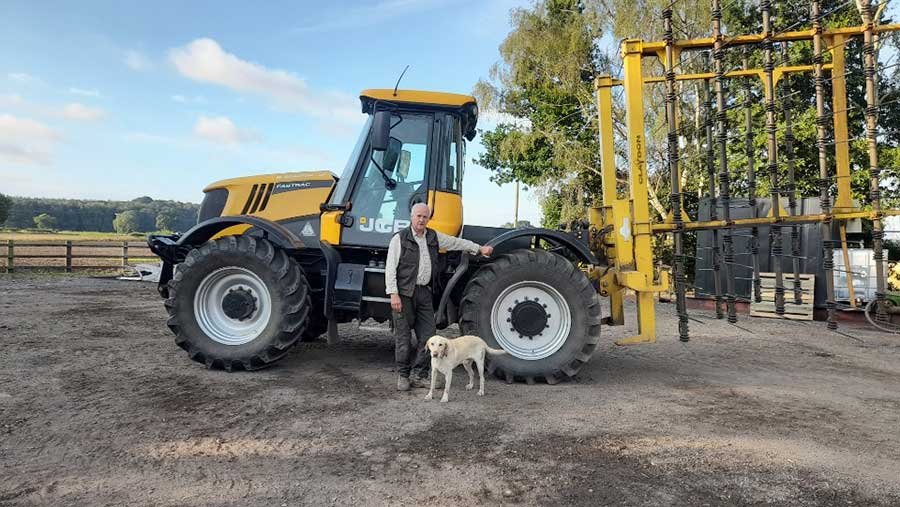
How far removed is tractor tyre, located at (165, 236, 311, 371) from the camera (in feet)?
17.0

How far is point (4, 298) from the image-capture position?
429 inches

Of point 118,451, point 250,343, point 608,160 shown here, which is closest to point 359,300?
point 250,343

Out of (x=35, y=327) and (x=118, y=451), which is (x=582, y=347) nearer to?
(x=118, y=451)

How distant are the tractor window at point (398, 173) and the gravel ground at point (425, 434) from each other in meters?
1.63

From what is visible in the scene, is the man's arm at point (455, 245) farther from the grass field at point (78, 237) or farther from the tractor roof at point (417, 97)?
the grass field at point (78, 237)

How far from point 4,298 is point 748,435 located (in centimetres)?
1296

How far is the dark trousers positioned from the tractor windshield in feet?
4.52

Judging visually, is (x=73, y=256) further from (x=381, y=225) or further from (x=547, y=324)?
(x=547, y=324)

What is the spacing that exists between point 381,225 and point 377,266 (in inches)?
16.0

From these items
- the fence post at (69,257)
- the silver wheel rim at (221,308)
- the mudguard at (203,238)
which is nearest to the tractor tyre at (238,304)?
the silver wheel rim at (221,308)

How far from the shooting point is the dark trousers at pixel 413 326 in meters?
4.81

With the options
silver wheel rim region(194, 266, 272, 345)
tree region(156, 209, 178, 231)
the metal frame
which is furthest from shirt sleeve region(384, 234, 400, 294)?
tree region(156, 209, 178, 231)

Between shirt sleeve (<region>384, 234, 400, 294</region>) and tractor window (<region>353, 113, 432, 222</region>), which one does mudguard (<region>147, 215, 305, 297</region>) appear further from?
shirt sleeve (<region>384, 234, 400, 294</region>)

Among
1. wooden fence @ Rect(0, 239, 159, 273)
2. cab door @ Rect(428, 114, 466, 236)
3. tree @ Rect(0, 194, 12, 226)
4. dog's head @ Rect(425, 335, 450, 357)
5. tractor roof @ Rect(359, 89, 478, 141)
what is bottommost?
dog's head @ Rect(425, 335, 450, 357)
